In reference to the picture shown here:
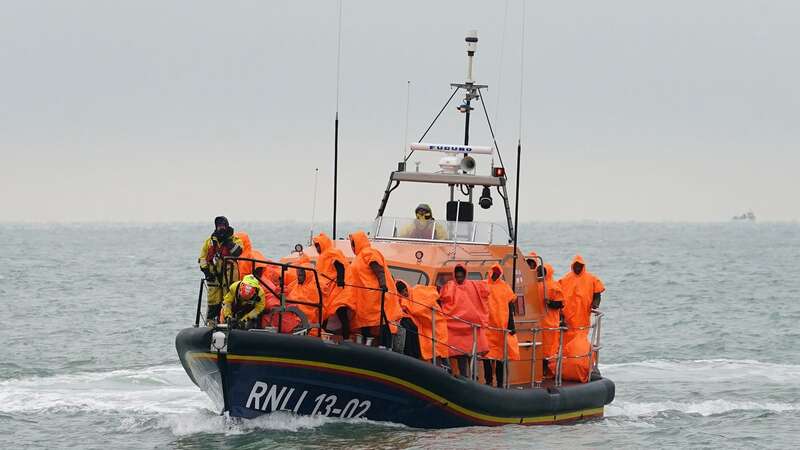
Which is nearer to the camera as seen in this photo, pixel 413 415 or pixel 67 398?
pixel 413 415

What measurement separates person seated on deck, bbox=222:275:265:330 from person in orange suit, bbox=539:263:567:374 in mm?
3835

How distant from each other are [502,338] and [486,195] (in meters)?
2.48

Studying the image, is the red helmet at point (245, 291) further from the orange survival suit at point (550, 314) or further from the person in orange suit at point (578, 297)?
the person in orange suit at point (578, 297)

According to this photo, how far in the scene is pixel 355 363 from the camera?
12383 mm

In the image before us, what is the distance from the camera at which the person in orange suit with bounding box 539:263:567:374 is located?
48.5 feet

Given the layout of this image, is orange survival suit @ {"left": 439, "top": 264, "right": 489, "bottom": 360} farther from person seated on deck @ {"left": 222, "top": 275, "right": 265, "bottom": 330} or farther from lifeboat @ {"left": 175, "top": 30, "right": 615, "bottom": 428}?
person seated on deck @ {"left": 222, "top": 275, "right": 265, "bottom": 330}

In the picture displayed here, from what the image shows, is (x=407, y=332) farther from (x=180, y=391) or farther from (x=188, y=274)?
(x=188, y=274)

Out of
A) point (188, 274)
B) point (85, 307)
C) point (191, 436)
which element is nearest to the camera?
point (191, 436)

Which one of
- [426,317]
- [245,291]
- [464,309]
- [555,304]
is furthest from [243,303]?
[555,304]

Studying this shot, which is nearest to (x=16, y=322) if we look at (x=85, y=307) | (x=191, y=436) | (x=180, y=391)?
(x=85, y=307)

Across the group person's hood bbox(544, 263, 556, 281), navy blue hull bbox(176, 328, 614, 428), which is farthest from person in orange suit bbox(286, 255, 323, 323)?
person's hood bbox(544, 263, 556, 281)

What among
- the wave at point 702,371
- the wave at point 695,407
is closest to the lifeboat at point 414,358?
the wave at point 695,407

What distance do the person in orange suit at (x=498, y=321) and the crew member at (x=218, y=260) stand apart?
106 inches

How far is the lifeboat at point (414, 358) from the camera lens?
12.3 metres
